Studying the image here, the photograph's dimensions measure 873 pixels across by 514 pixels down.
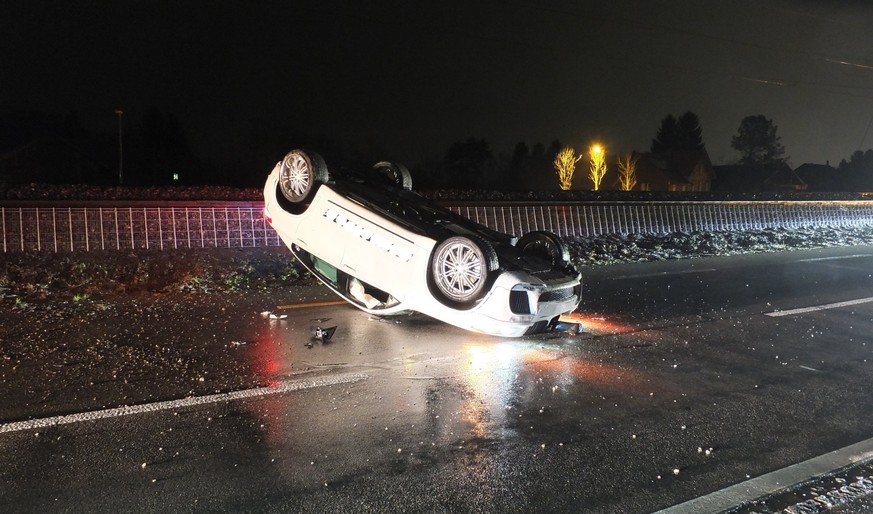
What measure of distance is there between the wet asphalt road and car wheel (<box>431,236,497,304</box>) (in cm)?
68

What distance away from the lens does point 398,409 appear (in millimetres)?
5191

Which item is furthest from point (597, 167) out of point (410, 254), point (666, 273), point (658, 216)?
point (410, 254)

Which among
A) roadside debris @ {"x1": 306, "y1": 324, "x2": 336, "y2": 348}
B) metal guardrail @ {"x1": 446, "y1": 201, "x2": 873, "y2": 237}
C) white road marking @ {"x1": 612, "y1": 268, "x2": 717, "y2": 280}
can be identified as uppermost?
metal guardrail @ {"x1": 446, "y1": 201, "x2": 873, "y2": 237}

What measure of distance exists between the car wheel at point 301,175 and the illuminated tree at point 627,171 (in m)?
61.2

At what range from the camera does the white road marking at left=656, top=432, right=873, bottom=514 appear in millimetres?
3814

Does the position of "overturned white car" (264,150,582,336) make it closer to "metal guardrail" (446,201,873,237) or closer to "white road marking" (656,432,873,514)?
"white road marking" (656,432,873,514)

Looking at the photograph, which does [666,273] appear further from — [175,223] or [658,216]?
[175,223]

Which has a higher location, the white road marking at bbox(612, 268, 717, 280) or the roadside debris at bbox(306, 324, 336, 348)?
the white road marking at bbox(612, 268, 717, 280)

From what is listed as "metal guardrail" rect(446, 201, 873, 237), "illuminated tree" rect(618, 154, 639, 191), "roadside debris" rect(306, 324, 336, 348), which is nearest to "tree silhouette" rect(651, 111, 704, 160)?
"illuminated tree" rect(618, 154, 639, 191)

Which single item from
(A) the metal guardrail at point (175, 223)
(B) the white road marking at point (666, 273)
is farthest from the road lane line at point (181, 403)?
(B) the white road marking at point (666, 273)

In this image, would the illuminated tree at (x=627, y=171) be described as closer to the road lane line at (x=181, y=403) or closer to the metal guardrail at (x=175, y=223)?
the metal guardrail at (x=175, y=223)

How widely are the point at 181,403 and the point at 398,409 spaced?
1670 millimetres

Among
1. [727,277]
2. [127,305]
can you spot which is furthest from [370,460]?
[727,277]

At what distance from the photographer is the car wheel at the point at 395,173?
891 centimetres
